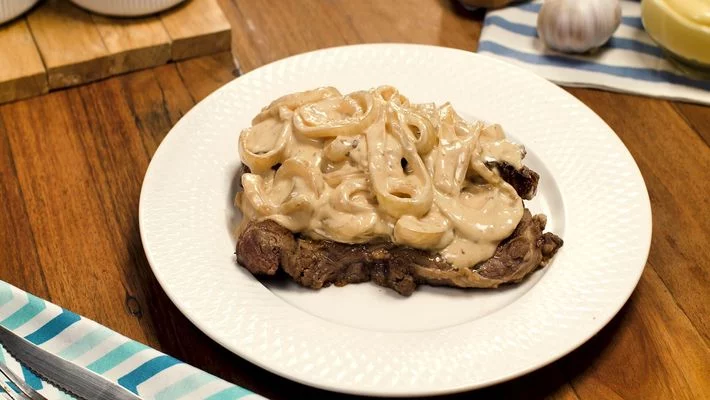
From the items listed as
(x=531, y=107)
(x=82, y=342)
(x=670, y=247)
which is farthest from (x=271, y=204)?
(x=670, y=247)

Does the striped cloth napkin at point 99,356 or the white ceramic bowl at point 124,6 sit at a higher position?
the white ceramic bowl at point 124,6

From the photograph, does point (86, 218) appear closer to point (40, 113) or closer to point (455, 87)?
point (40, 113)

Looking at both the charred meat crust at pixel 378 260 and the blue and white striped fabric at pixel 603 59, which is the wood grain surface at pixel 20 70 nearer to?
the charred meat crust at pixel 378 260

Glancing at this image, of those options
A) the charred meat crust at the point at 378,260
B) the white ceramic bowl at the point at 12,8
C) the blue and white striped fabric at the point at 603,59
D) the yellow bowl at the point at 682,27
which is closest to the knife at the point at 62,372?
the charred meat crust at the point at 378,260

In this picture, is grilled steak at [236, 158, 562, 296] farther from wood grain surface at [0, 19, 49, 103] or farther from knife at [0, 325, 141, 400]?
wood grain surface at [0, 19, 49, 103]

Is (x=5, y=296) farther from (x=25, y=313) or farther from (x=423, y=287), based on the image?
(x=423, y=287)

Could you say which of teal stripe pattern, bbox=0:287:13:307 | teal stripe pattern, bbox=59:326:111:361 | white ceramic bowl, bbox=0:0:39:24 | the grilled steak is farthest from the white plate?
white ceramic bowl, bbox=0:0:39:24
